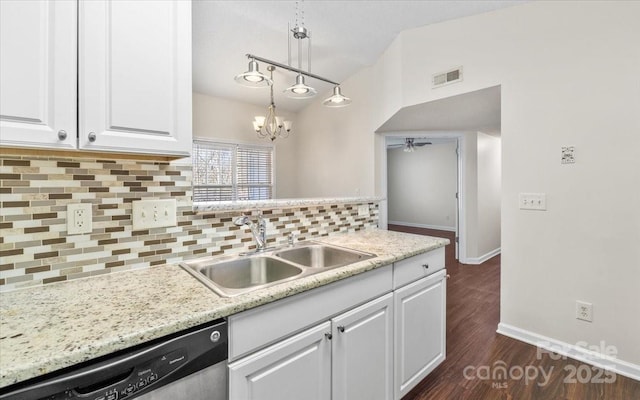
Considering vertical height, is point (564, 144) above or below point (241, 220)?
above

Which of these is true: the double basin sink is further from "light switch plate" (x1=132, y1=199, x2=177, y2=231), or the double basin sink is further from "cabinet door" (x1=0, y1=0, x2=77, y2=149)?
"cabinet door" (x1=0, y1=0, x2=77, y2=149)

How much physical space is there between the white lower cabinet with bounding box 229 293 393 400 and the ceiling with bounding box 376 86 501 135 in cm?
208

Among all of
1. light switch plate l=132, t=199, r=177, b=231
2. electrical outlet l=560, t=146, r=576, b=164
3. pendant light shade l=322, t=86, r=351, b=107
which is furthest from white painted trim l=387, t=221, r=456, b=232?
light switch plate l=132, t=199, r=177, b=231

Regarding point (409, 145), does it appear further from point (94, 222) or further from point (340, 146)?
→ point (94, 222)

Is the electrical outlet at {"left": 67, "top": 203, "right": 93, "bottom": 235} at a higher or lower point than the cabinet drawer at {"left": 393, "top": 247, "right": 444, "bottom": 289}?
higher

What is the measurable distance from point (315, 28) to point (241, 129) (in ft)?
7.96

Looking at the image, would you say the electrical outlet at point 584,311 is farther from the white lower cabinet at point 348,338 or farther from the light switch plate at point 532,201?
the white lower cabinet at point 348,338

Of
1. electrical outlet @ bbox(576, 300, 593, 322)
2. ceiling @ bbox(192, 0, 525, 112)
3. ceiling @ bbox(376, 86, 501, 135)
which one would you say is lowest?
electrical outlet @ bbox(576, 300, 593, 322)

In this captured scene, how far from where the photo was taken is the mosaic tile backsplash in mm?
1047

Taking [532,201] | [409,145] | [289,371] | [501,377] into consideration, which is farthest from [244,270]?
[409,145]

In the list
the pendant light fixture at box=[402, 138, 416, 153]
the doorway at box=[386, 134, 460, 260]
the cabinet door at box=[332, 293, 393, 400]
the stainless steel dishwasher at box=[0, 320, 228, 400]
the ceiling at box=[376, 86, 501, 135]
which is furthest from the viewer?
the doorway at box=[386, 134, 460, 260]

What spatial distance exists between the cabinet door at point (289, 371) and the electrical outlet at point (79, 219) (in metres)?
0.80

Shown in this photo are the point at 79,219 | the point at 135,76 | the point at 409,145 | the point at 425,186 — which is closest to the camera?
the point at 135,76

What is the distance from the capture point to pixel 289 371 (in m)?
1.08
